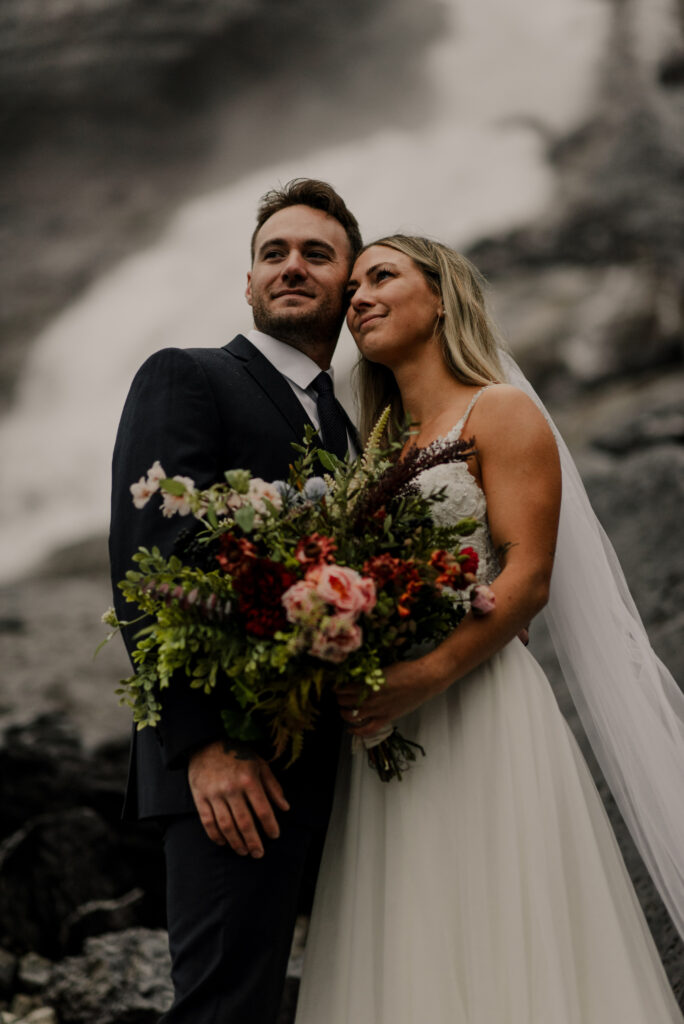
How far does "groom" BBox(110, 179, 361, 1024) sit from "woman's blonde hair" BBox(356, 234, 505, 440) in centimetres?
22

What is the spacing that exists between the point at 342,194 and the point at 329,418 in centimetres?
392

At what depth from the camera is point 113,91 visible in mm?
6277

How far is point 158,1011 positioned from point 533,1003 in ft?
6.51

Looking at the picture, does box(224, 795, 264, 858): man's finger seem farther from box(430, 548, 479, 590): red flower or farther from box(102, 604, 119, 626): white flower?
box(430, 548, 479, 590): red flower

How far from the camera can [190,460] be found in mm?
2088

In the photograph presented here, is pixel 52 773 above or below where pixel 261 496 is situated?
above

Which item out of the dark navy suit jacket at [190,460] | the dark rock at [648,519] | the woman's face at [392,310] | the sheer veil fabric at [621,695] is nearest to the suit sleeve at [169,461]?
the dark navy suit jacket at [190,460]

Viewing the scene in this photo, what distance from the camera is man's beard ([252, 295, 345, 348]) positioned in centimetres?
268

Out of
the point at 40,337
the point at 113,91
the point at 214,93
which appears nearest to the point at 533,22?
the point at 214,93

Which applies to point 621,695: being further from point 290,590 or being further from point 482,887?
point 290,590

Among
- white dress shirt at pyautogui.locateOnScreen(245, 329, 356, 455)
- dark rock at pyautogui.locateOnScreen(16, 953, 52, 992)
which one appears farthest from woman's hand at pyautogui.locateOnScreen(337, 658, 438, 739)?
dark rock at pyautogui.locateOnScreen(16, 953, 52, 992)

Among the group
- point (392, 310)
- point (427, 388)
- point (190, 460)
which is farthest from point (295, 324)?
point (190, 460)

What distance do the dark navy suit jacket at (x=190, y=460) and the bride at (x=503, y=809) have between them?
8.0 inches

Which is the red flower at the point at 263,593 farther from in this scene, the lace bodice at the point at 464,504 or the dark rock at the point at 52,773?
the dark rock at the point at 52,773
